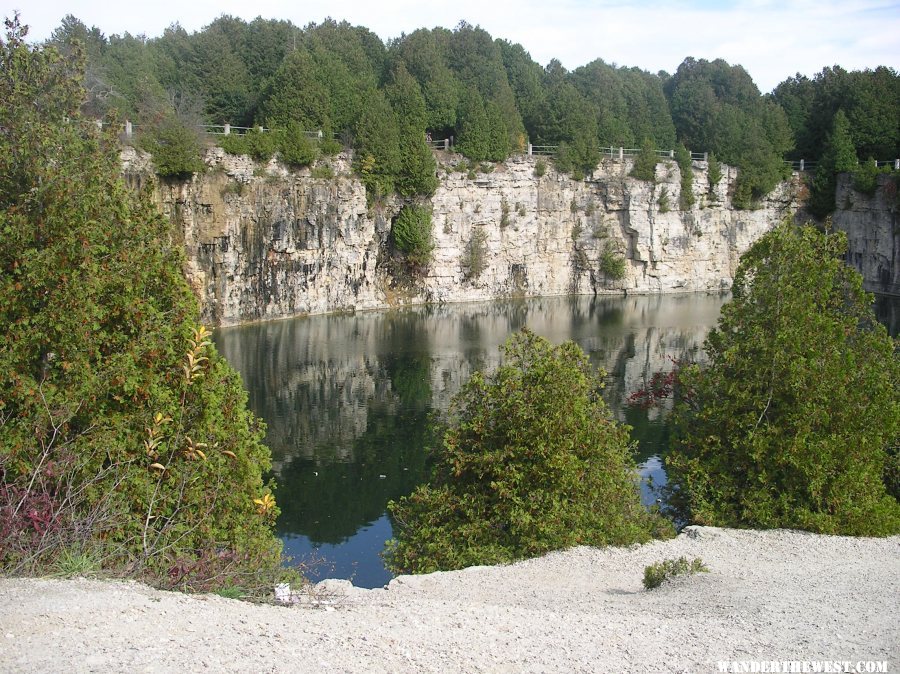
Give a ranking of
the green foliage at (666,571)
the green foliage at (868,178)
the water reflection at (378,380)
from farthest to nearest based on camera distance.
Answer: the green foliage at (868,178), the water reflection at (378,380), the green foliage at (666,571)

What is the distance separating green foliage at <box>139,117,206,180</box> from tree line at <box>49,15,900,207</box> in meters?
0.90

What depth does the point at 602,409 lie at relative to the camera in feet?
58.3

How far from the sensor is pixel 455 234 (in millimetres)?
62656

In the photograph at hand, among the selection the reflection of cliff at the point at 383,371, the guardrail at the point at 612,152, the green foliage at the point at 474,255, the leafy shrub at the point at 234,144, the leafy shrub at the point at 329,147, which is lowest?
the reflection of cliff at the point at 383,371

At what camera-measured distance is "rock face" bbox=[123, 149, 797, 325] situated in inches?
1921

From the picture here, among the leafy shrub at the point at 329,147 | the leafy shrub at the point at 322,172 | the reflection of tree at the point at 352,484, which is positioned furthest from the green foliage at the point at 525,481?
the leafy shrub at the point at 329,147

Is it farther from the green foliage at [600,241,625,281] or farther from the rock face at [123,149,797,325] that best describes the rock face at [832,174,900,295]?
the green foliage at [600,241,625,281]

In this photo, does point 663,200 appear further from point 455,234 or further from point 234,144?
point 234,144

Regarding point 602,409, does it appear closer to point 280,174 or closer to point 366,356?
point 366,356

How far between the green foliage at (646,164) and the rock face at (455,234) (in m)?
0.63

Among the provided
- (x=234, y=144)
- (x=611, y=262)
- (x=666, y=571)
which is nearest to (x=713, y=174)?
(x=611, y=262)

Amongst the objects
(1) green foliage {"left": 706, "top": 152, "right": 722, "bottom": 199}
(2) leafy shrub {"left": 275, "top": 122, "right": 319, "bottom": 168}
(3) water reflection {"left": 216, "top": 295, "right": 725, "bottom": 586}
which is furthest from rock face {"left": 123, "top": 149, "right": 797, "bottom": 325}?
(3) water reflection {"left": 216, "top": 295, "right": 725, "bottom": 586}

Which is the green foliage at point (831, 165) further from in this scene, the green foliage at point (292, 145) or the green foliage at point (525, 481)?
the green foliage at point (525, 481)

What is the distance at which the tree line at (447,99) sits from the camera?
181 ft
